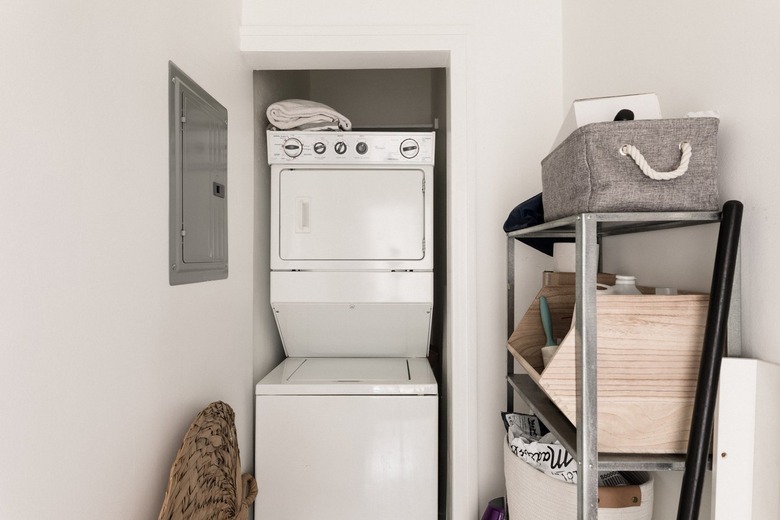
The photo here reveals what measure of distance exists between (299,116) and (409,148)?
485 mm

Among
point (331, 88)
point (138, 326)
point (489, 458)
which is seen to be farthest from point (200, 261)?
point (331, 88)

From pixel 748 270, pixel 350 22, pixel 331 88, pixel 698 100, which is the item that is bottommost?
pixel 748 270

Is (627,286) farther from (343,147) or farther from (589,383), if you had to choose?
(343,147)

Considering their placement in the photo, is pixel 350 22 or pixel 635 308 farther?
pixel 350 22

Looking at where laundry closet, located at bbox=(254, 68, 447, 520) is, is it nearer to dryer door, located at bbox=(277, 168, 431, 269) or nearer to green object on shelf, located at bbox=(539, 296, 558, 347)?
dryer door, located at bbox=(277, 168, 431, 269)

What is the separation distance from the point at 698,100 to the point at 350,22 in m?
1.24

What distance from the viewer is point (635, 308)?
96cm

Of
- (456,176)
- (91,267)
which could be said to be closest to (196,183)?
(91,267)

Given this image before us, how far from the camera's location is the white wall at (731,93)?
859 mm

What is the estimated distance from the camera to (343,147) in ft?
6.79

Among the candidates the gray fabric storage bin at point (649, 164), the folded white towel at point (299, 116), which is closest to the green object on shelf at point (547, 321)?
the gray fabric storage bin at point (649, 164)

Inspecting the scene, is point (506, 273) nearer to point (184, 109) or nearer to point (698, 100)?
point (698, 100)

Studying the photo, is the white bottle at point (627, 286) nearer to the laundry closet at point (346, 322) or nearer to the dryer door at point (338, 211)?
the laundry closet at point (346, 322)

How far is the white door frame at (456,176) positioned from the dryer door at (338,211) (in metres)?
0.31
